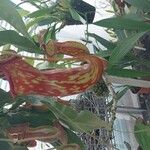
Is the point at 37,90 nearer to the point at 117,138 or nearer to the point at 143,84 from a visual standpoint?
the point at 143,84

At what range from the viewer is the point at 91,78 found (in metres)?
0.48

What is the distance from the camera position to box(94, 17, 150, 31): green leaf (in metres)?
0.62

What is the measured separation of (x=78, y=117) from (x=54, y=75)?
85 millimetres

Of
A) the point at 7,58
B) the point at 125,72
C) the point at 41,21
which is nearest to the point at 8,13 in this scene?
the point at 7,58

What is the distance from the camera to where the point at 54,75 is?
461mm

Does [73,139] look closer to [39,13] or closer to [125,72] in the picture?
[125,72]

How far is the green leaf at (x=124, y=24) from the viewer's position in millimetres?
620

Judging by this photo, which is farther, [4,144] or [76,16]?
[76,16]

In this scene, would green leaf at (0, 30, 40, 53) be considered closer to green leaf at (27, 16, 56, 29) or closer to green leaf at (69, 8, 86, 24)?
green leaf at (69, 8, 86, 24)

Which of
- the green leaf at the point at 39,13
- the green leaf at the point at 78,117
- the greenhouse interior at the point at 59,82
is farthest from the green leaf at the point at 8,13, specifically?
the green leaf at the point at 39,13

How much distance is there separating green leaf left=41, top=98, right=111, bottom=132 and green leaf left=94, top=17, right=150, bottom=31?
20 centimetres

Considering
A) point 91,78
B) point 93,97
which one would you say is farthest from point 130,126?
point 91,78

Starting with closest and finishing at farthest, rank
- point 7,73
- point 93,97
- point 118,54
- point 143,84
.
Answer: point 7,73
point 118,54
point 143,84
point 93,97

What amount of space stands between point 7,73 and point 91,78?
0.12 m
